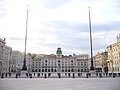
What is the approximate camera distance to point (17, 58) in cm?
13362

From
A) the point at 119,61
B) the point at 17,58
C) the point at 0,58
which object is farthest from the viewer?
the point at 17,58

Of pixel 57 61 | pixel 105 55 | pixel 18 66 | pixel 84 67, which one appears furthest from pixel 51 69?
pixel 105 55

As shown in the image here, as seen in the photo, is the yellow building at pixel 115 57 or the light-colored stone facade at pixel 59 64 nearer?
the yellow building at pixel 115 57

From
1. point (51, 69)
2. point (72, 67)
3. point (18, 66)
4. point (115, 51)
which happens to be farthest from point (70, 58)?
point (115, 51)

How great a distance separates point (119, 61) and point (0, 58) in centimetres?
4650

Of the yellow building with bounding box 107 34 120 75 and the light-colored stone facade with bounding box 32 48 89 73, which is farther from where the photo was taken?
the light-colored stone facade with bounding box 32 48 89 73

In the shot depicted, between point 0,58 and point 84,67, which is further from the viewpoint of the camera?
point 84,67

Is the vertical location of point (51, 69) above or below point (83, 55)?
below

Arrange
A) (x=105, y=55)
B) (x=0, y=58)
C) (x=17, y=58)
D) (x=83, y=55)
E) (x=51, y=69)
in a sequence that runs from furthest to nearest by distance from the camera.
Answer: (x=83, y=55) → (x=51, y=69) → (x=17, y=58) → (x=105, y=55) → (x=0, y=58)

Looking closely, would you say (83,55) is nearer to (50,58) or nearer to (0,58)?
(50,58)

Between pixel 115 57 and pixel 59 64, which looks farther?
pixel 59 64

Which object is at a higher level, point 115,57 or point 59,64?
point 115,57

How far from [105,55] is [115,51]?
36140mm

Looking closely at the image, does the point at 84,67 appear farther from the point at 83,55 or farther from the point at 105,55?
the point at 105,55
